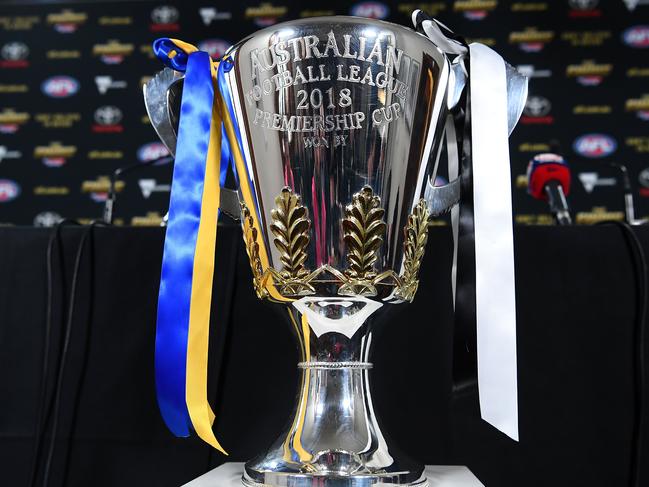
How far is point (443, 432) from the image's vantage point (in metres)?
0.74

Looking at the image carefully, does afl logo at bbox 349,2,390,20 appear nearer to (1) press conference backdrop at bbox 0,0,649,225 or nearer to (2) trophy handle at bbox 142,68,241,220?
(1) press conference backdrop at bbox 0,0,649,225

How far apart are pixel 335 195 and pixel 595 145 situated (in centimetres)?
281

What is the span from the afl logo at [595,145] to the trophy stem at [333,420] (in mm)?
2729

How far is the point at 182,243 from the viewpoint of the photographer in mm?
542

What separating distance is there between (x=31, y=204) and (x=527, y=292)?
2.99 metres

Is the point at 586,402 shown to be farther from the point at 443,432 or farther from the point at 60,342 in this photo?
the point at 60,342

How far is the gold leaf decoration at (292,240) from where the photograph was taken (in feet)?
1.70

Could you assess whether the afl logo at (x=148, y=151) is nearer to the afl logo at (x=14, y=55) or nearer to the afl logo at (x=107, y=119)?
the afl logo at (x=107, y=119)

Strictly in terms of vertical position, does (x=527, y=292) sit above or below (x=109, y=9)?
below

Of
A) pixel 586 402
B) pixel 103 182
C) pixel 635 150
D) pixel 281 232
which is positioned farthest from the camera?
pixel 103 182

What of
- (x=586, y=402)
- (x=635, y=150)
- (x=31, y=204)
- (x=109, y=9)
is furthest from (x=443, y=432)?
(x=109, y=9)

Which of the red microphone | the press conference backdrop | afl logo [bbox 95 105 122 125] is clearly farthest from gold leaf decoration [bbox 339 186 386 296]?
afl logo [bbox 95 105 122 125]

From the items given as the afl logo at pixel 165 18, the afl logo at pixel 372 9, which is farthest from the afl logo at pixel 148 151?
the afl logo at pixel 372 9

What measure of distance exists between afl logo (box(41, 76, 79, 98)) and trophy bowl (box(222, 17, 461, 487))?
119 inches
